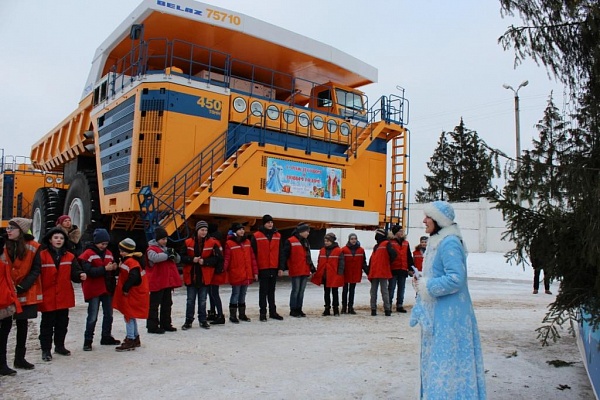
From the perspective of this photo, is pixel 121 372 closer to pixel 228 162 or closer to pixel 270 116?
pixel 228 162

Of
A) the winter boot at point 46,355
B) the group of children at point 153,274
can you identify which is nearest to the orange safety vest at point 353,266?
the group of children at point 153,274

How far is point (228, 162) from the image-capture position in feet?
38.5

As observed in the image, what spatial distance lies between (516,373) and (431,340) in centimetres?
223

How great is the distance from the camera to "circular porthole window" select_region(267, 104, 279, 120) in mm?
12820

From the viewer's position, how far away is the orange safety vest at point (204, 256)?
7.84 metres

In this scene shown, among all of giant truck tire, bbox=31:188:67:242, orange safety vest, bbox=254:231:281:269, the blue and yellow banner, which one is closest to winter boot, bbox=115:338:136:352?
orange safety vest, bbox=254:231:281:269

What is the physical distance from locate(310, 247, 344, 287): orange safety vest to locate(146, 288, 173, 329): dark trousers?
3.11m

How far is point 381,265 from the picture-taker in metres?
9.64

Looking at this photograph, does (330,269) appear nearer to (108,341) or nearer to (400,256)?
(400,256)

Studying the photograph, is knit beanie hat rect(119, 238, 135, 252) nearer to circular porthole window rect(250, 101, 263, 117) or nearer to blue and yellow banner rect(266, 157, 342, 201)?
blue and yellow banner rect(266, 157, 342, 201)

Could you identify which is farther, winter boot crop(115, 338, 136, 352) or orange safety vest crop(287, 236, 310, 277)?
orange safety vest crop(287, 236, 310, 277)

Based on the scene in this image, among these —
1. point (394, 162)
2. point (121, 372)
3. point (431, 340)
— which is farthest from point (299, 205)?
point (431, 340)

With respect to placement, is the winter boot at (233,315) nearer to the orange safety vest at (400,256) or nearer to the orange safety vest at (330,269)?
the orange safety vest at (330,269)

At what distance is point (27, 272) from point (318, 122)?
30.6 ft
